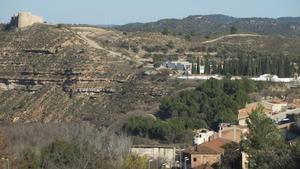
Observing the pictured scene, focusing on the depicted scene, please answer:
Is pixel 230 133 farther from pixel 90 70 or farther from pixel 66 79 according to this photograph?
pixel 66 79

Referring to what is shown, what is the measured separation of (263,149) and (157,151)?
15.7 meters

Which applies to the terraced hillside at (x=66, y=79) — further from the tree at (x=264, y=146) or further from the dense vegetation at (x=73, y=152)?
the tree at (x=264, y=146)

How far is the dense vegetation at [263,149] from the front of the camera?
1238 inches

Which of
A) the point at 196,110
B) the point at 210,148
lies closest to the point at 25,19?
the point at 196,110

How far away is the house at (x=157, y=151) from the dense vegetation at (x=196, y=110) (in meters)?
2.34

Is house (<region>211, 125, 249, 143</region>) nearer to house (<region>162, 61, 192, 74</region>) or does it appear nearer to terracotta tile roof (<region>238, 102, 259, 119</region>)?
terracotta tile roof (<region>238, 102, 259, 119</region>)

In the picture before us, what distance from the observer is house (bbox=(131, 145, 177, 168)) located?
166 ft

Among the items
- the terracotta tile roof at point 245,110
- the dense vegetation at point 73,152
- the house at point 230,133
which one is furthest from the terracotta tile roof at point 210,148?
the terracotta tile roof at point 245,110

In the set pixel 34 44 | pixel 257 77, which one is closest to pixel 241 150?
pixel 257 77

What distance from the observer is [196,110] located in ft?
200

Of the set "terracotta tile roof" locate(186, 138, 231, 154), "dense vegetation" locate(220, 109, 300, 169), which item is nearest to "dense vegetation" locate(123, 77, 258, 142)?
"terracotta tile roof" locate(186, 138, 231, 154)

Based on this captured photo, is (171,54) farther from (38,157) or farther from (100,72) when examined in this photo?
(38,157)

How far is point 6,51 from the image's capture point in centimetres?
8569

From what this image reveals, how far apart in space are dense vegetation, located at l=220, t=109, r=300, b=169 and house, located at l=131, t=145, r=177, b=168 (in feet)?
29.6
